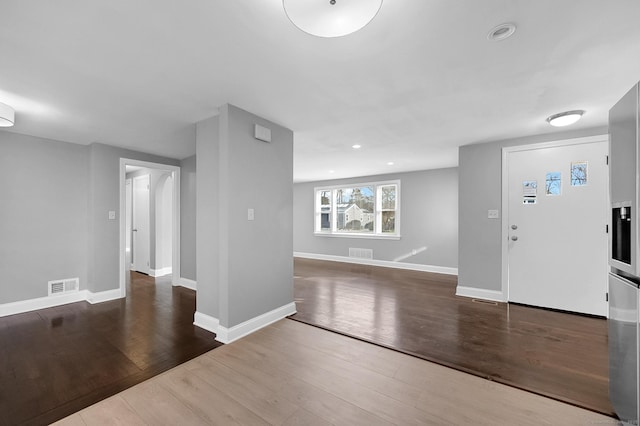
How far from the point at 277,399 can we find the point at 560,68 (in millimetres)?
3320

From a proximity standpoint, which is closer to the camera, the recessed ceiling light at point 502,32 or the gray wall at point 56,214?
the recessed ceiling light at point 502,32

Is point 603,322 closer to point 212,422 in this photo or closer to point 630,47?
point 630,47

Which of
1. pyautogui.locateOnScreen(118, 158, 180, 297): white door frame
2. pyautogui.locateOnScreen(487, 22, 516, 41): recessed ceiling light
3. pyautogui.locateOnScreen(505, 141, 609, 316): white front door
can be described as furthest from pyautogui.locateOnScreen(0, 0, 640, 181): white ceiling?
pyautogui.locateOnScreen(118, 158, 180, 297): white door frame

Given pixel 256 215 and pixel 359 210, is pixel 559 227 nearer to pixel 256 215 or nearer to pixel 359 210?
pixel 256 215

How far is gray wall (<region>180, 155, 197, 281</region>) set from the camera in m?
4.70

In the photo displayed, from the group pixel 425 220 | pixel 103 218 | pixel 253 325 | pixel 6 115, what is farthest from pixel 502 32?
pixel 103 218

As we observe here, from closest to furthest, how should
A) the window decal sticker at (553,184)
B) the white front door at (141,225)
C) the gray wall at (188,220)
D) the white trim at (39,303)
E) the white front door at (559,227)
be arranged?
the white front door at (559,227)
the white trim at (39,303)
the window decal sticker at (553,184)
the gray wall at (188,220)
the white front door at (141,225)

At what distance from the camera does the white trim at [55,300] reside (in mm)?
3512

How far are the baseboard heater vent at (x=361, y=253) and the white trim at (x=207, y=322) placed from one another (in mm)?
4787

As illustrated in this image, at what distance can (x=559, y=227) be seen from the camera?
3.59m

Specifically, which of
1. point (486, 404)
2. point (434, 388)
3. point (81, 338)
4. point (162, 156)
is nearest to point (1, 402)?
point (81, 338)

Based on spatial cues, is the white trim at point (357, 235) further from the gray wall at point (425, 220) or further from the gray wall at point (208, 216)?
the gray wall at point (208, 216)

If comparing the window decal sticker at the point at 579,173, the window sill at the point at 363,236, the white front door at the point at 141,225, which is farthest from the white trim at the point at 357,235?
the white front door at the point at 141,225

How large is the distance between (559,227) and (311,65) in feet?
13.0
